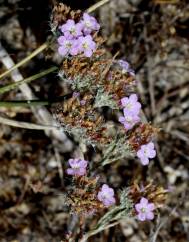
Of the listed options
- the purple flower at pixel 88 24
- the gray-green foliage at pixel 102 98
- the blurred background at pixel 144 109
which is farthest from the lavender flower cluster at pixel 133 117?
the blurred background at pixel 144 109

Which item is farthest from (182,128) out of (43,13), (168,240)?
(43,13)

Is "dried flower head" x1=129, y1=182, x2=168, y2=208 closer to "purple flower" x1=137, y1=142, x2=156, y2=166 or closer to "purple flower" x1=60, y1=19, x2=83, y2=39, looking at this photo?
"purple flower" x1=137, y1=142, x2=156, y2=166

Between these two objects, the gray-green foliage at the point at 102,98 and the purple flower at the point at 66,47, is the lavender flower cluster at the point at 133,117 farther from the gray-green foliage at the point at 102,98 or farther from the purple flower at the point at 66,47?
the purple flower at the point at 66,47

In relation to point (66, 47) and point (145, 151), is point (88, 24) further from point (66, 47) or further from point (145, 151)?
point (145, 151)

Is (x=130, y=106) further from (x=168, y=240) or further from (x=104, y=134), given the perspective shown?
(x=168, y=240)

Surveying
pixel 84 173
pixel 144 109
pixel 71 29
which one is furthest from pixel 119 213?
pixel 144 109
